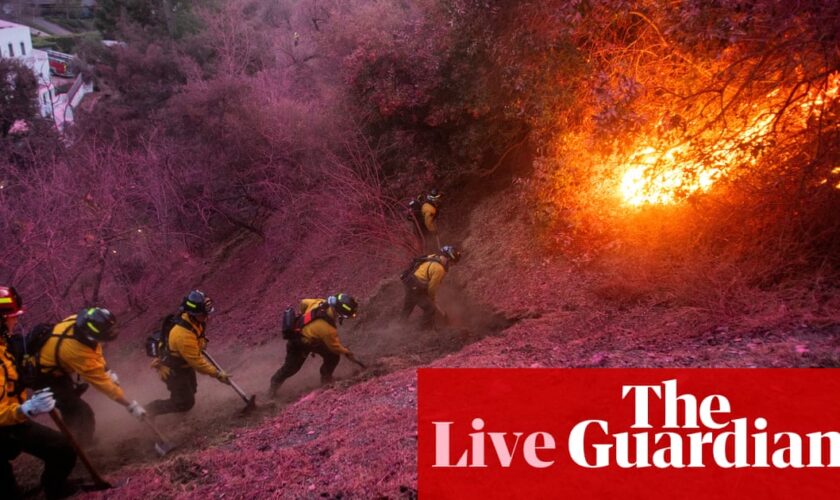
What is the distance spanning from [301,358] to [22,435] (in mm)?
3403

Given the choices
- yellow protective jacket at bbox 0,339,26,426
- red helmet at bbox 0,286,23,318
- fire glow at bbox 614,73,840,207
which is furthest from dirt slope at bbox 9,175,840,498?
red helmet at bbox 0,286,23,318

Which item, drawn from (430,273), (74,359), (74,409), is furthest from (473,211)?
(74,359)

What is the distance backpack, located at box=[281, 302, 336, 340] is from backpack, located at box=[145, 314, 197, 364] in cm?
125

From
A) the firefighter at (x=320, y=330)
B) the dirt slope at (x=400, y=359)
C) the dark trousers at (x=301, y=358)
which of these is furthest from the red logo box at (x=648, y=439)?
the dark trousers at (x=301, y=358)

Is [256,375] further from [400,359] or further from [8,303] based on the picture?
[8,303]

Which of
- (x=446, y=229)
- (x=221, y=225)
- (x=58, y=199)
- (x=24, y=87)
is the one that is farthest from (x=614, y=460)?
(x=24, y=87)

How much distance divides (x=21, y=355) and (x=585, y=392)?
5.65 m

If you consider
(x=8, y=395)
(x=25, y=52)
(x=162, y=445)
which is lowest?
(x=162, y=445)

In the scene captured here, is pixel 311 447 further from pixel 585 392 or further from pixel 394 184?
pixel 394 184

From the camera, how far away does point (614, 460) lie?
3.84m

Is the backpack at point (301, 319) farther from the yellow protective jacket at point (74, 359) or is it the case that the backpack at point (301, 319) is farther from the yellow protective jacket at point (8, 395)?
the yellow protective jacket at point (8, 395)

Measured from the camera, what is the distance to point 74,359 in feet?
18.1

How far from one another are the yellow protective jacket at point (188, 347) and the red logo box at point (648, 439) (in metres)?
2.83

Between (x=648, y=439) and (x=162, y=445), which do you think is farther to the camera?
(x=162, y=445)
